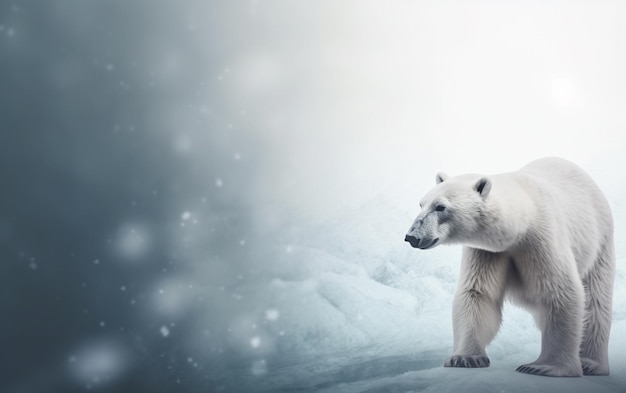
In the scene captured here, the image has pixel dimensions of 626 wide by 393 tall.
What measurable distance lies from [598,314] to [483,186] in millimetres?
1039

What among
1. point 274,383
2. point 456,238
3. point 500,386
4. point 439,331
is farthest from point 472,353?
point 439,331

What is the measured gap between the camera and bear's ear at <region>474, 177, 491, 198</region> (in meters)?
2.88

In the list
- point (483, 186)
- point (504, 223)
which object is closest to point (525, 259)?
point (504, 223)

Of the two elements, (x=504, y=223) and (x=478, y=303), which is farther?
(x=478, y=303)

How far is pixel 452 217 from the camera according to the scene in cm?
288

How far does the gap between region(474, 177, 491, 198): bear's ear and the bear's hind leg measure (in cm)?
93

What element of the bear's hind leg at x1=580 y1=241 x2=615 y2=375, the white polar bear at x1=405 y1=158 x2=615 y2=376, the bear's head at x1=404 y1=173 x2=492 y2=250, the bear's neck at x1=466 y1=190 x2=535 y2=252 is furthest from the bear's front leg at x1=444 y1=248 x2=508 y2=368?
the bear's hind leg at x1=580 y1=241 x2=615 y2=375

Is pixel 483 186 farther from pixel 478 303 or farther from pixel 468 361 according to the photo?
pixel 468 361

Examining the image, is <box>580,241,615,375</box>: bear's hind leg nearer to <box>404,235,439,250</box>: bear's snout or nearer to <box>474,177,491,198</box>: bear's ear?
<box>474,177,491,198</box>: bear's ear

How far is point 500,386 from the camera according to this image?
2.90m

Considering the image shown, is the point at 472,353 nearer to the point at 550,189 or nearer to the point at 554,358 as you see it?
the point at 554,358

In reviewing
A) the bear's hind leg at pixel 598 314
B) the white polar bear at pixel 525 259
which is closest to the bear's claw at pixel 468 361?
the white polar bear at pixel 525 259

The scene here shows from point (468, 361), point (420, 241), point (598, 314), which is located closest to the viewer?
point (420, 241)

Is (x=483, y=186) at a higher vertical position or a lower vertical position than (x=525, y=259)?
higher
